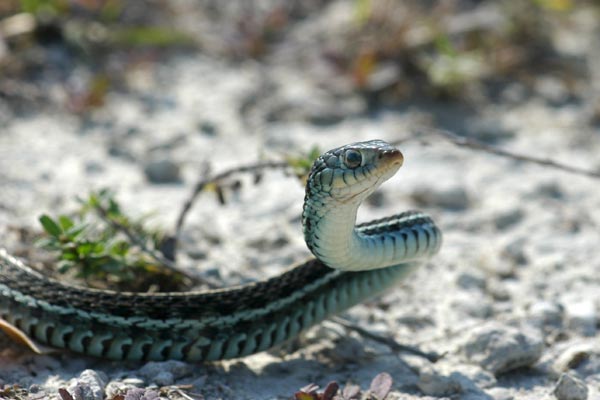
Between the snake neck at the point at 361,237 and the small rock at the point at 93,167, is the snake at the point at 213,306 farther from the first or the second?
the small rock at the point at 93,167

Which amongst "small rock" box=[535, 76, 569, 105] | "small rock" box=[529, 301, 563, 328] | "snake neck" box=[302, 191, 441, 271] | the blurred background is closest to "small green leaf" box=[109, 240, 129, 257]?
"snake neck" box=[302, 191, 441, 271]

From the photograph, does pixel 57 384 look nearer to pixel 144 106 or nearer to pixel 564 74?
pixel 144 106

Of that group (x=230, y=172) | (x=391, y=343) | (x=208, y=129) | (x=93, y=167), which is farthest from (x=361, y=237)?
(x=208, y=129)

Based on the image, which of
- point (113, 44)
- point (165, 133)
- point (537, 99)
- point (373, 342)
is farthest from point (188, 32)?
point (373, 342)

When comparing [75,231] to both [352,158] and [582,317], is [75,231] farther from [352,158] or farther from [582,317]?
[582,317]

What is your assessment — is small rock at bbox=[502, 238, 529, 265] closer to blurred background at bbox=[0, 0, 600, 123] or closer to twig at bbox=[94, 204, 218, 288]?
blurred background at bbox=[0, 0, 600, 123]
